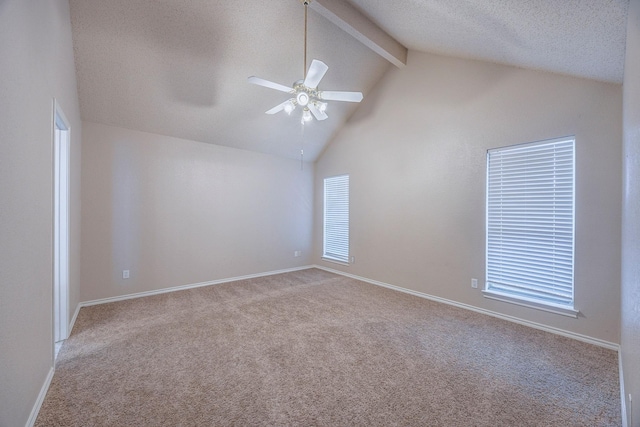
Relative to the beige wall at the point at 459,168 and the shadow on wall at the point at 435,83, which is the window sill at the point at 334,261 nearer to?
the beige wall at the point at 459,168

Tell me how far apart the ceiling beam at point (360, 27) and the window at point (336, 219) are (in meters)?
2.29

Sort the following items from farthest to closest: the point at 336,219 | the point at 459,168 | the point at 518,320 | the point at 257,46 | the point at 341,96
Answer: the point at 336,219 < the point at 459,168 < the point at 257,46 < the point at 518,320 < the point at 341,96

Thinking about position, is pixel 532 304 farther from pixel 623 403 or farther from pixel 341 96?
pixel 341 96

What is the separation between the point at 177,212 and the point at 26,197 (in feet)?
9.53

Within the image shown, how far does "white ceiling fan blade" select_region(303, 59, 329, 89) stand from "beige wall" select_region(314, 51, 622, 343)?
7.17ft

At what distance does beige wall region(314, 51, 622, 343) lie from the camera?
2600 millimetres

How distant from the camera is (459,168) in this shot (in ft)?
12.1

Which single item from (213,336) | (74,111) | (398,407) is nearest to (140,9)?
(74,111)

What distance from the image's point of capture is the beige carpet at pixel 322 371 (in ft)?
5.72

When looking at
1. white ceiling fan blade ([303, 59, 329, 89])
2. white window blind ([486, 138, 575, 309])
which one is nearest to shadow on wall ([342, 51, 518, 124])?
white window blind ([486, 138, 575, 309])

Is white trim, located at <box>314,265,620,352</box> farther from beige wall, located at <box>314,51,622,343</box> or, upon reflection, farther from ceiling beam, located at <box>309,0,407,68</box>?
ceiling beam, located at <box>309,0,407,68</box>

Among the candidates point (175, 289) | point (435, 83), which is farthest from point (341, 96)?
point (175, 289)

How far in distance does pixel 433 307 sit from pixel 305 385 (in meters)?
2.35

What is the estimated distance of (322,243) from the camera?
19.7ft
